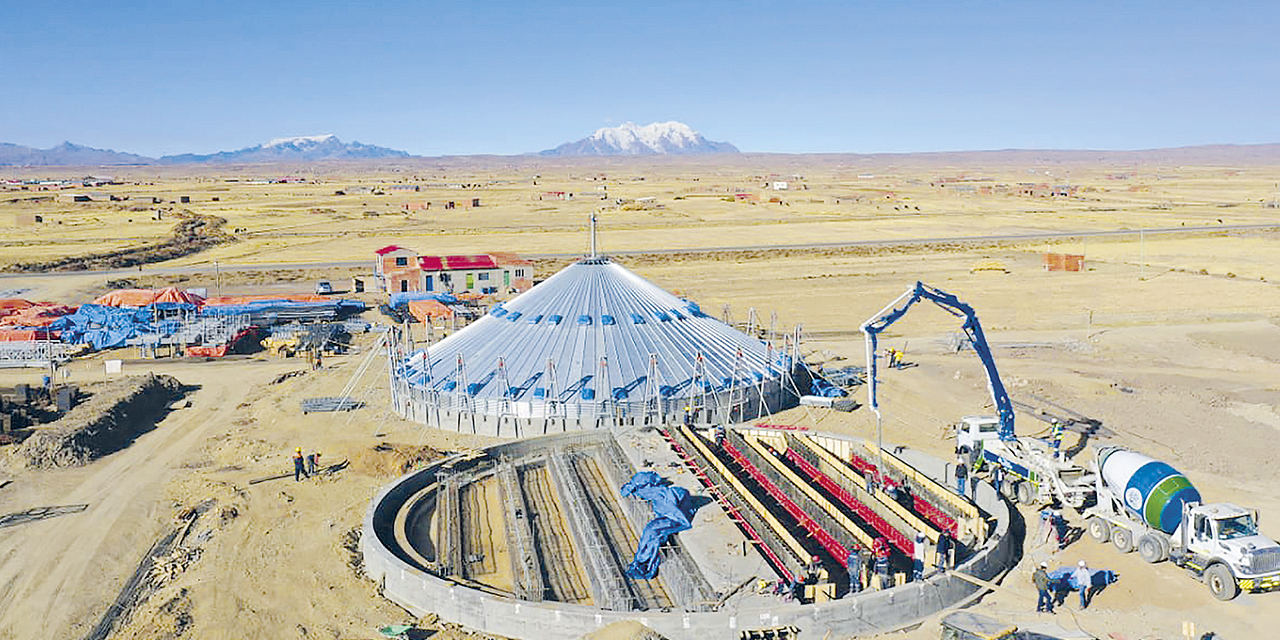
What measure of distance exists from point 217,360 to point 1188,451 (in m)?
50.5

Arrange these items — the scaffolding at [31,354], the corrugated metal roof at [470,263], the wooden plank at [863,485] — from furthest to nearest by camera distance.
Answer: the corrugated metal roof at [470,263]
the scaffolding at [31,354]
the wooden plank at [863,485]

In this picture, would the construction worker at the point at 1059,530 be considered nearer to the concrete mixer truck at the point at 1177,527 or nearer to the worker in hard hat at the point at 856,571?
the concrete mixer truck at the point at 1177,527

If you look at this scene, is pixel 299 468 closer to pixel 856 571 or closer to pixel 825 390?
pixel 856 571

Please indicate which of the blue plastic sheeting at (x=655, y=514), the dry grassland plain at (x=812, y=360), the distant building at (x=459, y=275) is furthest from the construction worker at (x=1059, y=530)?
the distant building at (x=459, y=275)

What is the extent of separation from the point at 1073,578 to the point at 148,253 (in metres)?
111

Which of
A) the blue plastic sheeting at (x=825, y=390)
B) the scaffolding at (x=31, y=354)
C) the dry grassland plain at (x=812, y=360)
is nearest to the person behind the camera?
the dry grassland plain at (x=812, y=360)

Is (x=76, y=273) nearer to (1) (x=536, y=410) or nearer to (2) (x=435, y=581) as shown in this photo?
(1) (x=536, y=410)

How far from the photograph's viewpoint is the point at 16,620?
24297 mm

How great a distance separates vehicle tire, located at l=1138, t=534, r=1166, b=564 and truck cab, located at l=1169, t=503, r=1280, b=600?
1.07ft

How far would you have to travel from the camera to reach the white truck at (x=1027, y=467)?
29.1 m

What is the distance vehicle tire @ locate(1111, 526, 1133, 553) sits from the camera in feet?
86.9

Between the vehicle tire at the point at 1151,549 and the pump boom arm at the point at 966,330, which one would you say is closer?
the vehicle tire at the point at 1151,549

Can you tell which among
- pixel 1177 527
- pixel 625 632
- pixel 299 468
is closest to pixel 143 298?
pixel 299 468

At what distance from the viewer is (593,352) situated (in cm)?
4078
